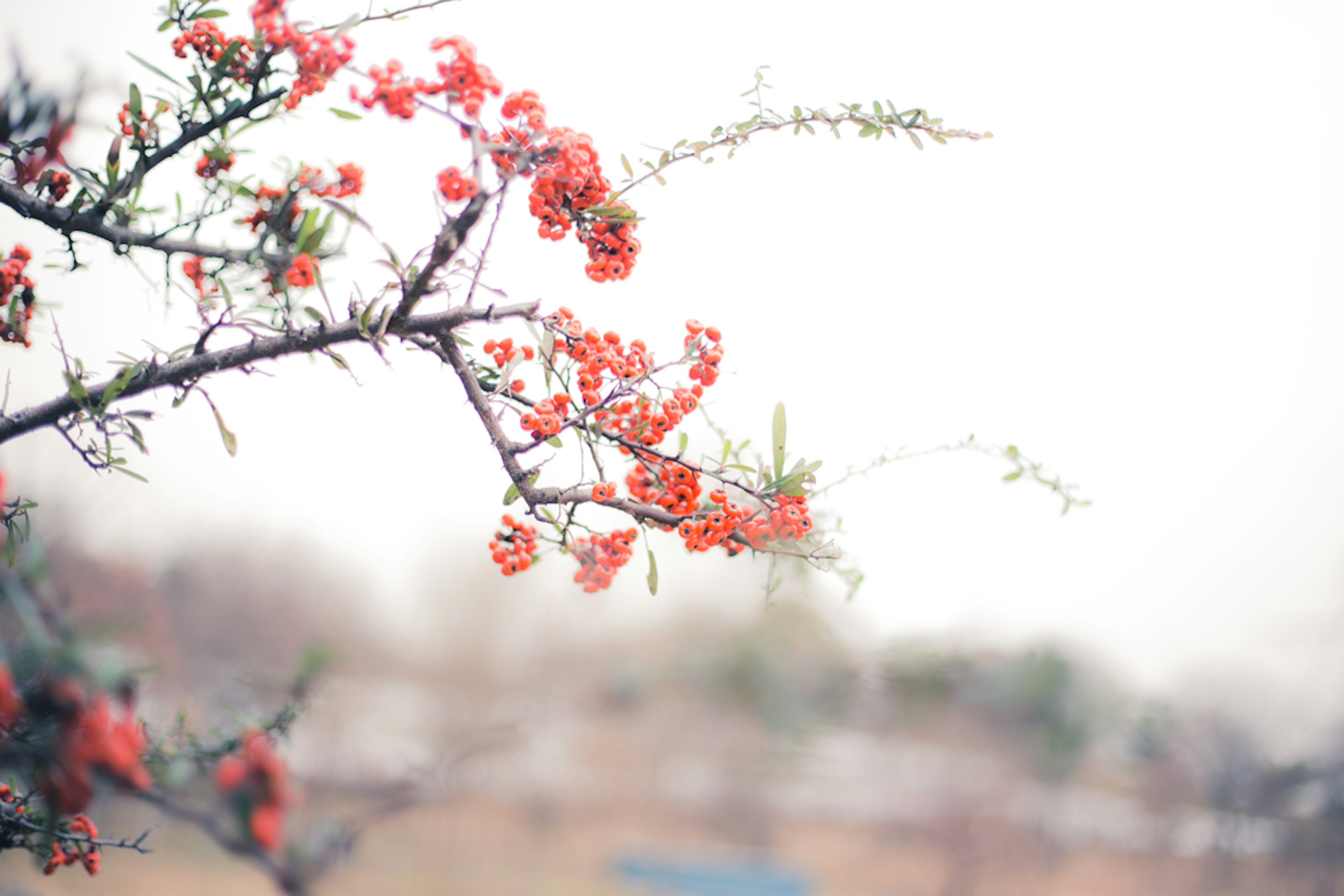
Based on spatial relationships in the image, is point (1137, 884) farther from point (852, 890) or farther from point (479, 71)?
point (479, 71)

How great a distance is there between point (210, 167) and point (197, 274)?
216mm

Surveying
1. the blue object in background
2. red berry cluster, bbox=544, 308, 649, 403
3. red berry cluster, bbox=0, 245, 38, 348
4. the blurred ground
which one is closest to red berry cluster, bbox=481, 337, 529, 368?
red berry cluster, bbox=544, 308, 649, 403

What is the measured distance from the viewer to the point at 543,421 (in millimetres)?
1185

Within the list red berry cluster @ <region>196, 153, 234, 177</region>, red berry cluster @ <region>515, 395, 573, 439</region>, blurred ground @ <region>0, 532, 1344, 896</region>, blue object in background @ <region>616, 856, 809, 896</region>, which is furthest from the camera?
blue object in background @ <region>616, 856, 809, 896</region>

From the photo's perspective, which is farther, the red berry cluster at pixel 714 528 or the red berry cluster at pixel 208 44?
the red berry cluster at pixel 208 44

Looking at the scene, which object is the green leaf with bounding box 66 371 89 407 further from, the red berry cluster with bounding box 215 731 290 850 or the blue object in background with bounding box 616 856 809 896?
the blue object in background with bounding box 616 856 809 896

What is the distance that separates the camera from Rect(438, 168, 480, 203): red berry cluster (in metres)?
1.04

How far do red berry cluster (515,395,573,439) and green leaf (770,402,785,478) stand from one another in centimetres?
35

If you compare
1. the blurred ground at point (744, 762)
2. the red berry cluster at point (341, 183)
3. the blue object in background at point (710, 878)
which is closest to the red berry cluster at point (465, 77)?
the red berry cluster at point (341, 183)

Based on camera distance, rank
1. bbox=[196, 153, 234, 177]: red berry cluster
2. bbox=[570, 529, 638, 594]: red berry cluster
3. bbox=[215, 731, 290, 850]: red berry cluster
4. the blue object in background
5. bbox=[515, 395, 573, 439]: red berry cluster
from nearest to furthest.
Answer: bbox=[215, 731, 290, 850]: red berry cluster → bbox=[515, 395, 573, 439]: red berry cluster → bbox=[570, 529, 638, 594]: red berry cluster → bbox=[196, 153, 234, 177]: red berry cluster → the blue object in background

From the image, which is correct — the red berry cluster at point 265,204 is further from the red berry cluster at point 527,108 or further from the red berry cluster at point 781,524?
the red berry cluster at point 781,524

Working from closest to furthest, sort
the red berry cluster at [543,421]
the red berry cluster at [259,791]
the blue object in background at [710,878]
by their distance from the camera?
the red berry cluster at [259,791]
the red berry cluster at [543,421]
the blue object in background at [710,878]

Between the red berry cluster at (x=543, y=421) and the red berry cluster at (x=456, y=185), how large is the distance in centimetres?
34

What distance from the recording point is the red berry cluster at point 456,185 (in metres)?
1.04
